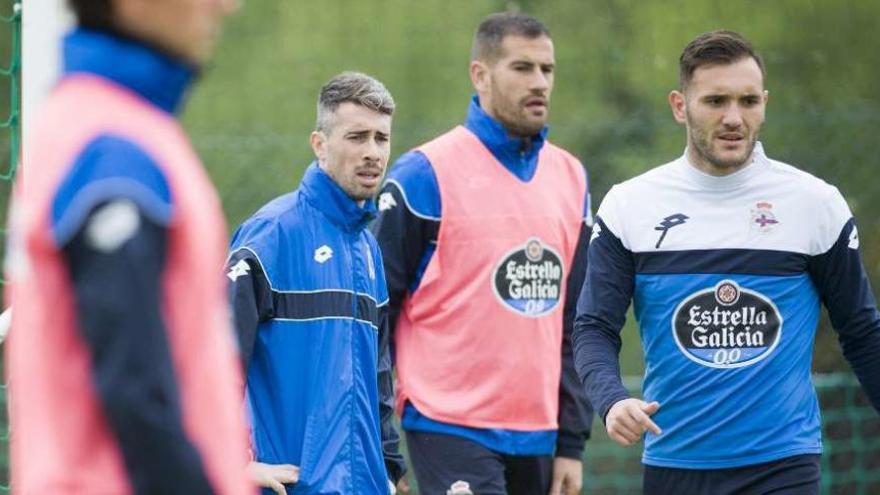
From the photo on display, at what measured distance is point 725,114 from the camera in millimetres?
4492

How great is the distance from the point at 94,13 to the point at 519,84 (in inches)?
151

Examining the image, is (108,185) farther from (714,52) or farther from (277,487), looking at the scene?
(714,52)

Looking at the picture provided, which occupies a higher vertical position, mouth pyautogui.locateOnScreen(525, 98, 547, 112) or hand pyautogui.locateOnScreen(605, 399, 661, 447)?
mouth pyautogui.locateOnScreen(525, 98, 547, 112)

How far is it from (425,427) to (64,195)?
11.9 ft

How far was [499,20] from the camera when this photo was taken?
5957 millimetres

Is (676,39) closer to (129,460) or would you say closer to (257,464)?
(257,464)

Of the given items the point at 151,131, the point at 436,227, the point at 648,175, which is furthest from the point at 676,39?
the point at 151,131

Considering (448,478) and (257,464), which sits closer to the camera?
(257,464)

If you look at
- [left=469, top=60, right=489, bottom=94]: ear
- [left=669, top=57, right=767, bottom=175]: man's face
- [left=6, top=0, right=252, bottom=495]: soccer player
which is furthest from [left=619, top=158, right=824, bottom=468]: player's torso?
[left=6, top=0, right=252, bottom=495]: soccer player

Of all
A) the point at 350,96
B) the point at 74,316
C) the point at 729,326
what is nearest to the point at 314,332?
the point at 350,96

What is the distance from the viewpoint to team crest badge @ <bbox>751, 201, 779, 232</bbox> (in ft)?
14.5

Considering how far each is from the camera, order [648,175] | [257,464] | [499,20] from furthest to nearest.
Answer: [499,20], [648,175], [257,464]

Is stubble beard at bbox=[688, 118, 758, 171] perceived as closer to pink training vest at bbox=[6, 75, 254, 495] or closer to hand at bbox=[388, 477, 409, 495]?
hand at bbox=[388, 477, 409, 495]

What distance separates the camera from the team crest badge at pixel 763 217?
443cm
